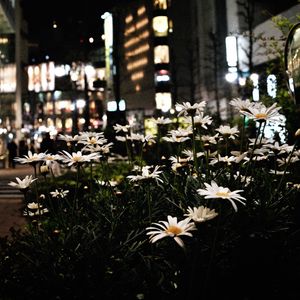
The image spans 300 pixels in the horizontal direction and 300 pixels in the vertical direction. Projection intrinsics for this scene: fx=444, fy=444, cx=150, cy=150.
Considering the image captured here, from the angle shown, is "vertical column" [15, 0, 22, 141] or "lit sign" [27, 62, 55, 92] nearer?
"vertical column" [15, 0, 22, 141]

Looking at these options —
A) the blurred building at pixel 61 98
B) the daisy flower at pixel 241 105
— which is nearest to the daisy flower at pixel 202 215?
the daisy flower at pixel 241 105

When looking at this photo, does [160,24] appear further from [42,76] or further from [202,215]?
[202,215]

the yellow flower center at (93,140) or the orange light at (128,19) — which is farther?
the orange light at (128,19)

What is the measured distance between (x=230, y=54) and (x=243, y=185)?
960 inches

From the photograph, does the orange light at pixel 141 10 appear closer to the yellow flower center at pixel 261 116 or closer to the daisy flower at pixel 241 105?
the daisy flower at pixel 241 105

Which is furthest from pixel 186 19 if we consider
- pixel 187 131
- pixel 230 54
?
pixel 187 131

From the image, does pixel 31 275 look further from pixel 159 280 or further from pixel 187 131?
pixel 187 131

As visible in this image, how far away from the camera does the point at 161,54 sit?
51.3 meters

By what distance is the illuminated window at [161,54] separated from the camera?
50.9 meters

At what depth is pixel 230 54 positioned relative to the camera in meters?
26.4

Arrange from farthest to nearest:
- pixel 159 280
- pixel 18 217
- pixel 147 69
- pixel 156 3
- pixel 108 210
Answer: pixel 147 69 → pixel 156 3 → pixel 18 217 → pixel 108 210 → pixel 159 280

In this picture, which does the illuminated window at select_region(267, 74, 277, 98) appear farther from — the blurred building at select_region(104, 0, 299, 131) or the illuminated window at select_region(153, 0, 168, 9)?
the illuminated window at select_region(153, 0, 168, 9)

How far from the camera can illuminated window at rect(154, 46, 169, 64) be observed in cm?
5088

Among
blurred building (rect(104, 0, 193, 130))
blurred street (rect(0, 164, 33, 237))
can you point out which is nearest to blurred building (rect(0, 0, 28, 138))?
blurred building (rect(104, 0, 193, 130))
